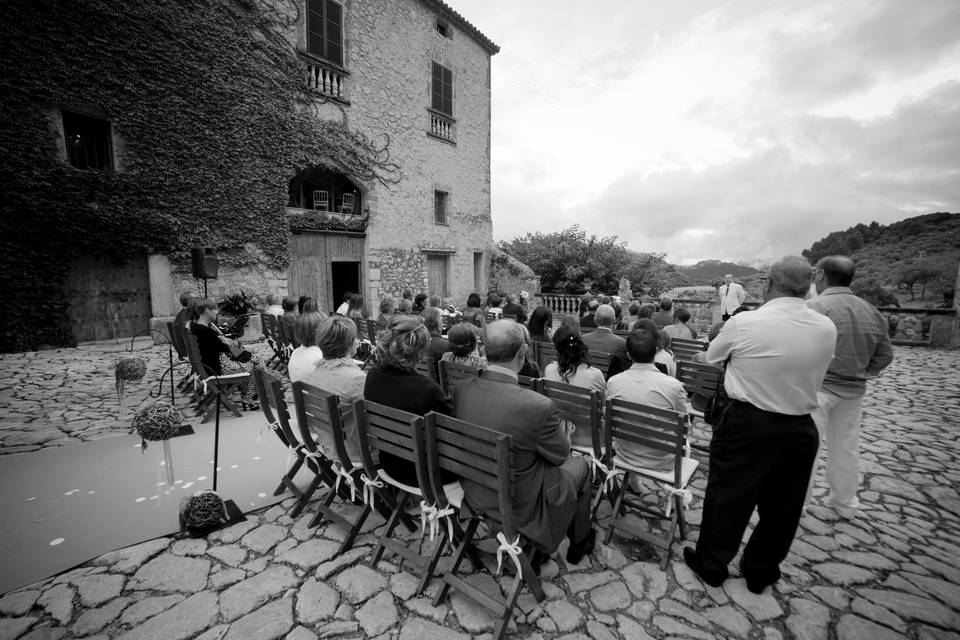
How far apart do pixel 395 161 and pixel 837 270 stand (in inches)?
490

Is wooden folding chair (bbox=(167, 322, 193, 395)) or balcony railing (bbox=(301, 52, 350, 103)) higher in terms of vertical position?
balcony railing (bbox=(301, 52, 350, 103))

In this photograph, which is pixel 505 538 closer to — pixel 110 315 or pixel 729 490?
pixel 729 490

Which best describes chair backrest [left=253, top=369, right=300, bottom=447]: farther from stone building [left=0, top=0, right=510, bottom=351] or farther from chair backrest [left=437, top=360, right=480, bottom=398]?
stone building [left=0, top=0, right=510, bottom=351]

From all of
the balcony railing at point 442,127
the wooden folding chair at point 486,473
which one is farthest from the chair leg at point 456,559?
the balcony railing at point 442,127

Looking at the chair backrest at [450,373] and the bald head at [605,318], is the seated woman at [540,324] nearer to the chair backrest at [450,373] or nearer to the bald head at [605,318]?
the bald head at [605,318]

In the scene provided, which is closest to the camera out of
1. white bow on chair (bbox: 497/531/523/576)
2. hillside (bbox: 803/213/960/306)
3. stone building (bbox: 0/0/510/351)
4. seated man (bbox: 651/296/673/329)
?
white bow on chair (bbox: 497/531/523/576)

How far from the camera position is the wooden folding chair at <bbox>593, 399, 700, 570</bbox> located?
2.42 meters

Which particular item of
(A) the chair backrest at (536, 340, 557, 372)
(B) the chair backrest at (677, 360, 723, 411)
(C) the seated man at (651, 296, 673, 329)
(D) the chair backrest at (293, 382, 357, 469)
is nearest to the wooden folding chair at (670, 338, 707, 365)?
(C) the seated man at (651, 296, 673, 329)

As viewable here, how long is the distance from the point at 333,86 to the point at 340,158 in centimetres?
199

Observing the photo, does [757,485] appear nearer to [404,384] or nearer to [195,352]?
[404,384]

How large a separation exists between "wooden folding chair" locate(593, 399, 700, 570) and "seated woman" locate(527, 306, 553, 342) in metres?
2.29

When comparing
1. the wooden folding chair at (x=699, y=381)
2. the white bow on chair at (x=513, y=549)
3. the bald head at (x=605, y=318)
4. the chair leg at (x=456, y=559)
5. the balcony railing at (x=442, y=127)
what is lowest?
the chair leg at (x=456, y=559)

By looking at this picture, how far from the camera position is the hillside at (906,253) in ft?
58.5

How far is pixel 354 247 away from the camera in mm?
12680
